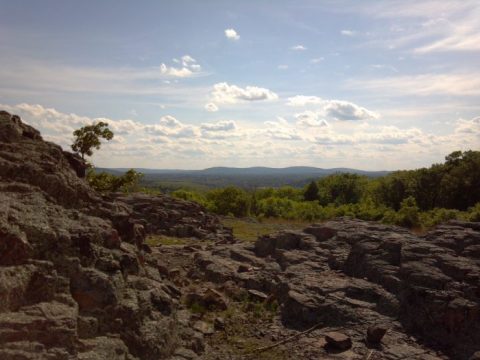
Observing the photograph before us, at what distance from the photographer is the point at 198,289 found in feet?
61.9

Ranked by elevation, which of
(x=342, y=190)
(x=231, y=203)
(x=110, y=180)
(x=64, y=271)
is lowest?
(x=231, y=203)

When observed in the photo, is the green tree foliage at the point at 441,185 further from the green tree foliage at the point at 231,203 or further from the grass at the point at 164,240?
the grass at the point at 164,240

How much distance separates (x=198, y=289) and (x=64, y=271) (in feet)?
30.0

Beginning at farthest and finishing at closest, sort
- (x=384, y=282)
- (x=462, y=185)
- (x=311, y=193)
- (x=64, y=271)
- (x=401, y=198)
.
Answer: (x=311, y=193), (x=401, y=198), (x=462, y=185), (x=384, y=282), (x=64, y=271)

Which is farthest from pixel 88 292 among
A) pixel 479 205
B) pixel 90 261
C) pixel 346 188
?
pixel 346 188

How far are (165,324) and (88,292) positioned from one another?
2447mm

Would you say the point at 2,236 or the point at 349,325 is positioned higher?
the point at 2,236

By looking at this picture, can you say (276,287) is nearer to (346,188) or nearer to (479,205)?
(479,205)

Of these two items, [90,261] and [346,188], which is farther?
[346,188]

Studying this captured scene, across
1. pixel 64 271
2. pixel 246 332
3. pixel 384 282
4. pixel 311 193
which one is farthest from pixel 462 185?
pixel 64 271

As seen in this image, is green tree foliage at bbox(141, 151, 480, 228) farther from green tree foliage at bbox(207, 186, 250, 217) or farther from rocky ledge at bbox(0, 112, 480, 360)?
rocky ledge at bbox(0, 112, 480, 360)

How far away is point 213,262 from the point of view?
22438mm

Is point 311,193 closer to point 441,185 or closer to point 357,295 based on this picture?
point 441,185

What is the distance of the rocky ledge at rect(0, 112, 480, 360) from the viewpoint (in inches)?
381
